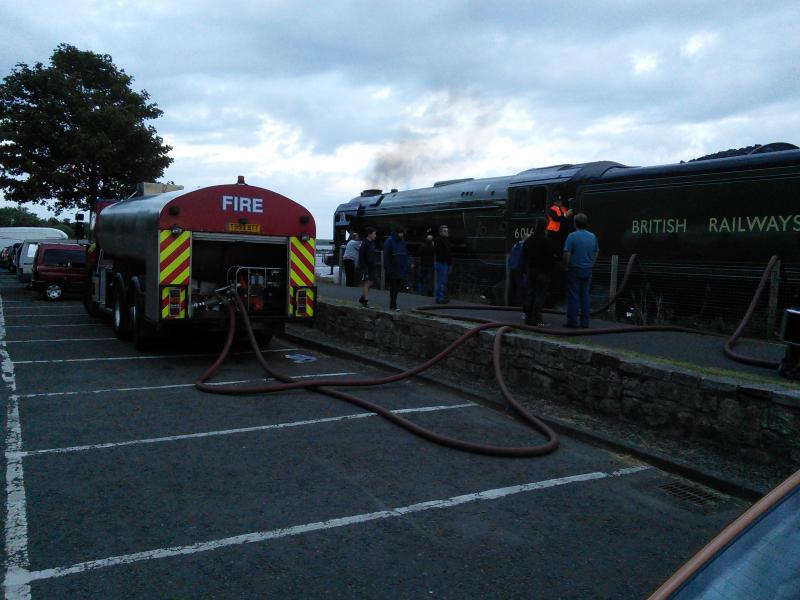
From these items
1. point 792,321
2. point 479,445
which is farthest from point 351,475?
point 792,321

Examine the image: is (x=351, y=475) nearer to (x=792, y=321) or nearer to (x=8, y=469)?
(x=8, y=469)

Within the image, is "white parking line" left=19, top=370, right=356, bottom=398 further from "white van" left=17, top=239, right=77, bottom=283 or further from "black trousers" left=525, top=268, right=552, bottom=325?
"white van" left=17, top=239, right=77, bottom=283

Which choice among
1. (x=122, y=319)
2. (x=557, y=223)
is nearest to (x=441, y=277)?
(x=557, y=223)

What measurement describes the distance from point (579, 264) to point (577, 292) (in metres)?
0.46

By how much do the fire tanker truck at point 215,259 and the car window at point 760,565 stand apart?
9.10 meters

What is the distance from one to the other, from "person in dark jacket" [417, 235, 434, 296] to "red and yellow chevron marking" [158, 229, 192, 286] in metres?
8.46

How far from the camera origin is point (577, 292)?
9.90 m

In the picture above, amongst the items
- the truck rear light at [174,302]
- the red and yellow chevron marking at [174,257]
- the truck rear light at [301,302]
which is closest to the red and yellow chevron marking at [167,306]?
the truck rear light at [174,302]

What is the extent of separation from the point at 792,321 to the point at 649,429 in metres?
1.57

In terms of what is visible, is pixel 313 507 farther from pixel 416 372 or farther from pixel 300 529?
pixel 416 372

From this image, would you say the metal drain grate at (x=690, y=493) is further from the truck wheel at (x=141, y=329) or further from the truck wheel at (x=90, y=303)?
the truck wheel at (x=90, y=303)

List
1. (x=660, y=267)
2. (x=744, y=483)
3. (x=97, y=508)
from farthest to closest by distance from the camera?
(x=660, y=267) → (x=744, y=483) → (x=97, y=508)

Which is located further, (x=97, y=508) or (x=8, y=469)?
(x=8, y=469)

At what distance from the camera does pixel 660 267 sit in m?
12.6
